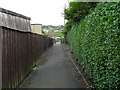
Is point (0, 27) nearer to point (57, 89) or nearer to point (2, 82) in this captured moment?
point (2, 82)

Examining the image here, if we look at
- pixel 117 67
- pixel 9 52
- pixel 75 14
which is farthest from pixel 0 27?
pixel 75 14

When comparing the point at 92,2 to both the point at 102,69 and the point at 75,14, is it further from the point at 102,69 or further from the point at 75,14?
the point at 102,69

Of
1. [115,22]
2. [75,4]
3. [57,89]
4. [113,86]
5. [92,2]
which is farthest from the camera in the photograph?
[75,4]

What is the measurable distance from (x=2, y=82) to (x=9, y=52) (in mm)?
999

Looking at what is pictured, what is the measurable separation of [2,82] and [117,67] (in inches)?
120

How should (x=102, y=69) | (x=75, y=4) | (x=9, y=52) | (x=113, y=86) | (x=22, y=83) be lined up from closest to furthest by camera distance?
(x=113, y=86) < (x=102, y=69) < (x=9, y=52) < (x=22, y=83) < (x=75, y=4)

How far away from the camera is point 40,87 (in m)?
5.23

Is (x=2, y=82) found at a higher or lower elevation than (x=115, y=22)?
lower

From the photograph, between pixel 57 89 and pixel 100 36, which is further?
pixel 57 89

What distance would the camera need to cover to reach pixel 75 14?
792 cm

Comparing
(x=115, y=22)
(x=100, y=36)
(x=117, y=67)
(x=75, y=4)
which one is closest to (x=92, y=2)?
(x=75, y=4)

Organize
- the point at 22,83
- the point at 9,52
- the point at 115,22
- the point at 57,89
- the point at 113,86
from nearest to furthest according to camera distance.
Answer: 1. the point at 115,22
2. the point at 113,86
3. the point at 9,52
4. the point at 57,89
5. the point at 22,83

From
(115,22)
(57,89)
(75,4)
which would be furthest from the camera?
(75,4)

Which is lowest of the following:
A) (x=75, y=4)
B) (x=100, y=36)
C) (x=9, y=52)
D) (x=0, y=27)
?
(x=9, y=52)
